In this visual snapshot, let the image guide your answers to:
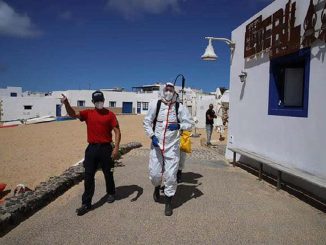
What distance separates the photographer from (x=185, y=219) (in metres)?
4.63

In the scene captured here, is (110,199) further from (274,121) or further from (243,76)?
(243,76)

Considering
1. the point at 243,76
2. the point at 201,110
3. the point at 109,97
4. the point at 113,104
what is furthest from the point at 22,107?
the point at 243,76

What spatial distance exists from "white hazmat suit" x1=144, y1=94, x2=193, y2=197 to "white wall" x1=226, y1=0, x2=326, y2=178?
226 centimetres

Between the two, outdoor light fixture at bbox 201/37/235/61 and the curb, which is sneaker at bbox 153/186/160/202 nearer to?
the curb

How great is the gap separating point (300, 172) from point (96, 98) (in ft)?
12.1

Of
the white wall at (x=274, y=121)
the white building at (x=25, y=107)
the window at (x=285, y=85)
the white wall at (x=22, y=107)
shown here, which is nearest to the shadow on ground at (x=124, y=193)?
the white wall at (x=274, y=121)

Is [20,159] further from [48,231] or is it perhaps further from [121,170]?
[48,231]

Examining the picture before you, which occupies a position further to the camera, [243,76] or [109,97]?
[109,97]

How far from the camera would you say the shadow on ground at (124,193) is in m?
5.32

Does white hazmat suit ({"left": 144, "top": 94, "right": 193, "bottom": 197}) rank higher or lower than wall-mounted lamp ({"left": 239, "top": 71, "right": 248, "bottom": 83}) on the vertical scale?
lower

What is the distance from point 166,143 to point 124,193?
5.16ft

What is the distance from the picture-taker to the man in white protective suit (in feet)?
16.1

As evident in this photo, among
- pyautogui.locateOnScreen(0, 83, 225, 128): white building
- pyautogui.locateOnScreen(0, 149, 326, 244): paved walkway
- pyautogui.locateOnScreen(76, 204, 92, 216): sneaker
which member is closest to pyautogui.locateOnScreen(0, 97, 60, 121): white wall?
pyautogui.locateOnScreen(0, 83, 225, 128): white building

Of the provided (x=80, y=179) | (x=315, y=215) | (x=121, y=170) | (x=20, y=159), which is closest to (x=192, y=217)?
(x=315, y=215)
